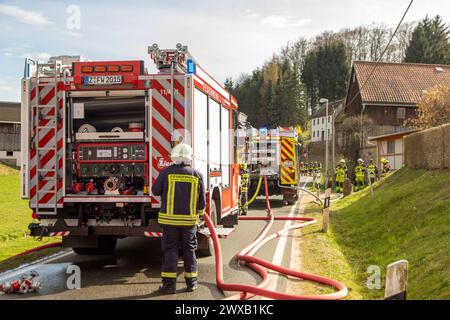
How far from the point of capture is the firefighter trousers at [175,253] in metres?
6.03

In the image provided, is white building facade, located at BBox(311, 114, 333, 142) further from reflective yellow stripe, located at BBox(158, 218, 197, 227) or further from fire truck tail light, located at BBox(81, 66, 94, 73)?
reflective yellow stripe, located at BBox(158, 218, 197, 227)

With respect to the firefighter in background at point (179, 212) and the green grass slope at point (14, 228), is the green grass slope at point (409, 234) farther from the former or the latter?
the green grass slope at point (14, 228)

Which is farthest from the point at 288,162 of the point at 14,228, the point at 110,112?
the point at 110,112

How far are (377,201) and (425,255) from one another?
6336 millimetres

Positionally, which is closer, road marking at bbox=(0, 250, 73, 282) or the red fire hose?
the red fire hose

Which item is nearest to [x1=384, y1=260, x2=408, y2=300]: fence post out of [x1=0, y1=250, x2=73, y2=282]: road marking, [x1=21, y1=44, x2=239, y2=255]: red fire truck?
[x1=21, y1=44, x2=239, y2=255]: red fire truck

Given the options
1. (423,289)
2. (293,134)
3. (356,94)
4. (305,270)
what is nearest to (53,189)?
(305,270)

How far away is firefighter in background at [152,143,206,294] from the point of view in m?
6.14

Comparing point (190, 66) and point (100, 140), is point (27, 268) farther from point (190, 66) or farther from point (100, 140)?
point (190, 66)

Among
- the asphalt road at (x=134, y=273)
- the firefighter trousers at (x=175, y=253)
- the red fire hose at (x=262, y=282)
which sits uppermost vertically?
the firefighter trousers at (x=175, y=253)

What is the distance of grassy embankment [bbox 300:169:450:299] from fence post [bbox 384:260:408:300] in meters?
1.58

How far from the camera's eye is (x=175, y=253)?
6.15m

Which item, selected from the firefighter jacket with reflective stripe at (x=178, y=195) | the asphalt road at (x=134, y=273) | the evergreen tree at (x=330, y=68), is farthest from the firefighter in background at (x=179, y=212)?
the evergreen tree at (x=330, y=68)

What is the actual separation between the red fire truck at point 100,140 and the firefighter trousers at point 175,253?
78 centimetres
